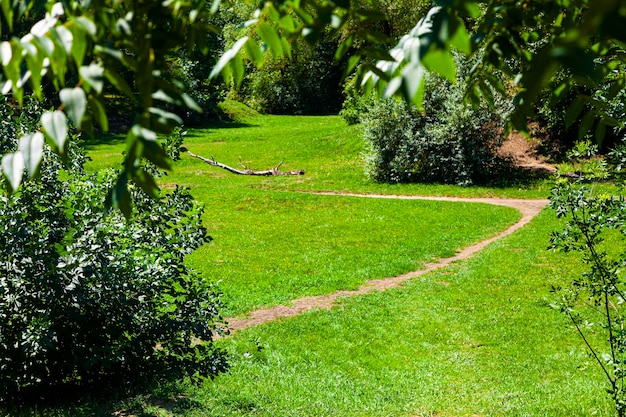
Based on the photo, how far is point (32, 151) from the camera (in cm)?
148

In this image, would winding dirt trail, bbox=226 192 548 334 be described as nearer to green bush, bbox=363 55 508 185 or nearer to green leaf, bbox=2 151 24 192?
green bush, bbox=363 55 508 185

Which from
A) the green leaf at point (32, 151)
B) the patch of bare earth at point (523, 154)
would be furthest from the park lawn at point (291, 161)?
the green leaf at point (32, 151)

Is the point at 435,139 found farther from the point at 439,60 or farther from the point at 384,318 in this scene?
the point at 439,60

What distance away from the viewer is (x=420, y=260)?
14.1 m

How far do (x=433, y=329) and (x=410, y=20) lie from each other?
2562 cm

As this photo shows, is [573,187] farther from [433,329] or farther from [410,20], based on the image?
[410,20]

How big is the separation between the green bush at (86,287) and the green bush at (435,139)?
16399 millimetres

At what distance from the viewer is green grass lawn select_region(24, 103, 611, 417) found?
679 cm

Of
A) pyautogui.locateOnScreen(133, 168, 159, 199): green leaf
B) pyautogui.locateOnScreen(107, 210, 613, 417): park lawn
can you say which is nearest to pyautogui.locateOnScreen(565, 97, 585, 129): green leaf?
pyautogui.locateOnScreen(133, 168, 159, 199): green leaf

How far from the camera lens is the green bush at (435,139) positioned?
70.8 ft

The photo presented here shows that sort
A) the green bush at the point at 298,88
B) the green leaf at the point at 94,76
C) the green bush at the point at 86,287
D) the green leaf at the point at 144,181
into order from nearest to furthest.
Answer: the green leaf at the point at 94,76 < the green leaf at the point at 144,181 < the green bush at the point at 86,287 < the green bush at the point at 298,88

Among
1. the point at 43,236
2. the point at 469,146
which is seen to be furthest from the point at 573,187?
the point at 469,146

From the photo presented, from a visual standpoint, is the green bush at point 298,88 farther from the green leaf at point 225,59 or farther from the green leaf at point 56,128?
the green leaf at point 56,128

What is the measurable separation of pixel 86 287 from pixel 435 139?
1760 cm
